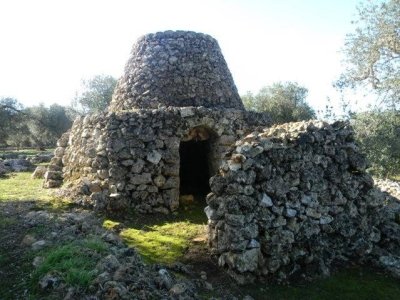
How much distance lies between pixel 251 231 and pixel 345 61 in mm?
18448

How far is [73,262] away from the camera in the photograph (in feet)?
14.7

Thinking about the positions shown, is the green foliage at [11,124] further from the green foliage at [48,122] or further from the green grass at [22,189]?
the green grass at [22,189]

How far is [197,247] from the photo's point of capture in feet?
21.5

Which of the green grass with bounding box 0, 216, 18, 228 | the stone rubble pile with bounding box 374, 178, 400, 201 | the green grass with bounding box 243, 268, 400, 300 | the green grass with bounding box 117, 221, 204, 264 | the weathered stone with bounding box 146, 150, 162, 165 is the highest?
the weathered stone with bounding box 146, 150, 162, 165

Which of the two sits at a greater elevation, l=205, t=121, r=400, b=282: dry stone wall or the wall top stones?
the wall top stones

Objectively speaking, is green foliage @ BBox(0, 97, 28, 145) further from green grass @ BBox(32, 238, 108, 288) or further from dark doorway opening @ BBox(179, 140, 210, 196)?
green grass @ BBox(32, 238, 108, 288)

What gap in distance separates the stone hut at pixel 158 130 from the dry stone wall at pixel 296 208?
2.58 metres

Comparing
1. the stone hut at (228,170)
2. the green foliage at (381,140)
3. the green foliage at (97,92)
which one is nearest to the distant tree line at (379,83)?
the green foliage at (381,140)

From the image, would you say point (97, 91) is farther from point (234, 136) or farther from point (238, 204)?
point (238, 204)

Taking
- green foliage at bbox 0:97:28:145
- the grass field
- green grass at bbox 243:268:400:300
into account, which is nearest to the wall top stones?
the grass field

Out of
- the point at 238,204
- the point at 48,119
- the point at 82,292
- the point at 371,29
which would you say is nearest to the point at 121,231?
the point at 238,204

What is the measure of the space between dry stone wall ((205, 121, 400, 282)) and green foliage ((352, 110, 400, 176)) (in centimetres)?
1226

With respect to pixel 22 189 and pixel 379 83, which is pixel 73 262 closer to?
pixel 22 189

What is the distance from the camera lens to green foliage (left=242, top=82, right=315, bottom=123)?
95.1 feet
